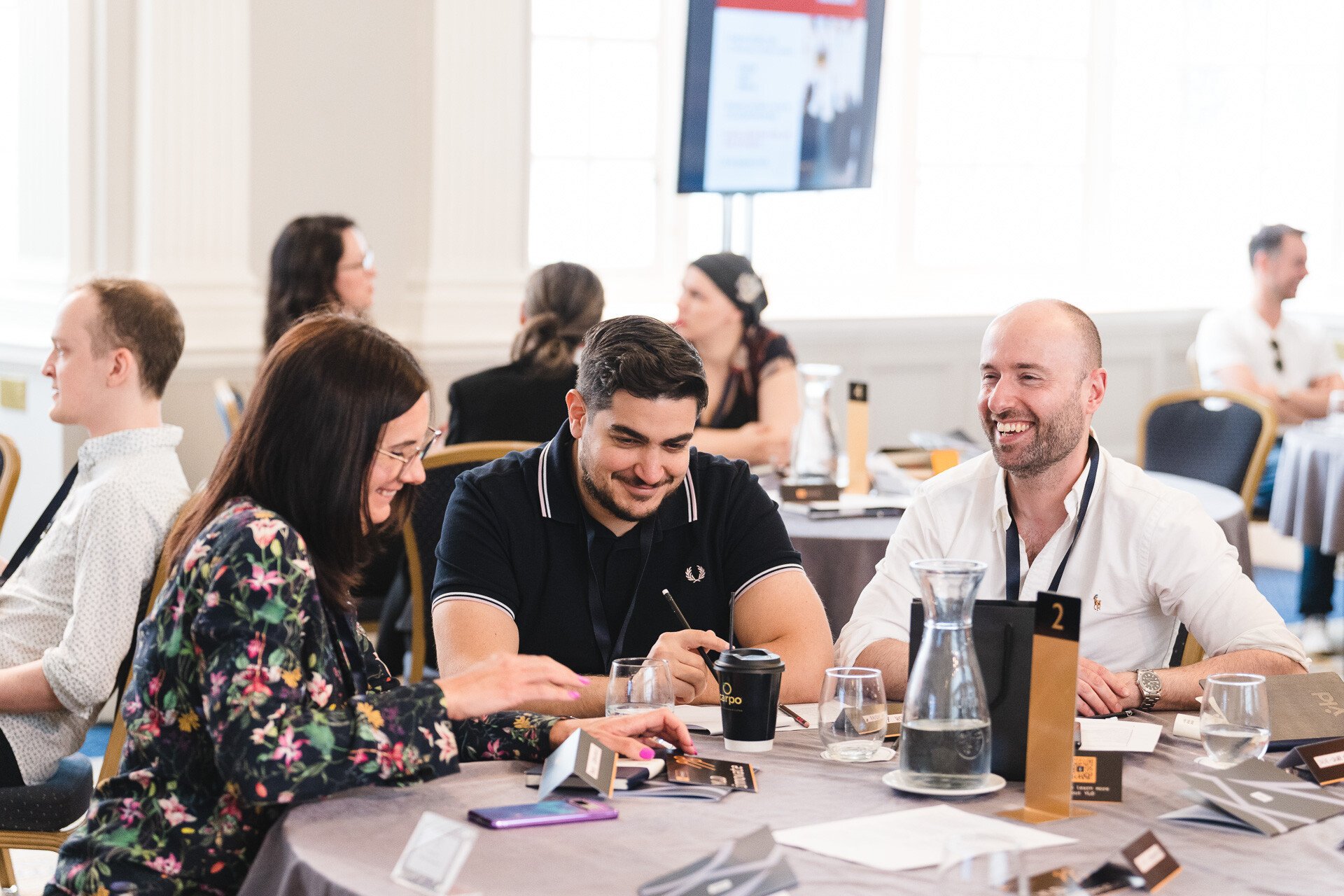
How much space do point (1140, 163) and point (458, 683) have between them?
669 cm

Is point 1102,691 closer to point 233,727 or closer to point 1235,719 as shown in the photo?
point 1235,719

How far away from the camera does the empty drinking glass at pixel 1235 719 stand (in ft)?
6.16

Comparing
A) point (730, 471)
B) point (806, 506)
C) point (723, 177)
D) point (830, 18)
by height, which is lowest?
point (806, 506)

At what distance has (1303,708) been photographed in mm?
2074

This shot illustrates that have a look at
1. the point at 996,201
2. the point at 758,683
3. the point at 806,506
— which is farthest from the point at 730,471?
the point at 996,201

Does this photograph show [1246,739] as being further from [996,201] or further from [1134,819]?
[996,201]

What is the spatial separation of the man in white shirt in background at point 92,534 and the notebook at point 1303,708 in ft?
5.43

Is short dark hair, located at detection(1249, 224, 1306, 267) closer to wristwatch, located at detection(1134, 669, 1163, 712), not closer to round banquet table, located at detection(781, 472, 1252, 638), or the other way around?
round banquet table, located at detection(781, 472, 1252, 638)

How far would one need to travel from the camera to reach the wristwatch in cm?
219

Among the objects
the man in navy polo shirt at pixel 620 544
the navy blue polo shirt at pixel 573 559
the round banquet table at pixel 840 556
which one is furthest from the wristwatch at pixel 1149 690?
the round banquet table at pixel 840 556

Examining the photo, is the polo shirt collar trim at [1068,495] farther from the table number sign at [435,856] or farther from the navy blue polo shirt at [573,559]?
the table number sign at [435,856]

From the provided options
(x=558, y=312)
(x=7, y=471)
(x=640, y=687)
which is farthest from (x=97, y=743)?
(x=640, y=687)

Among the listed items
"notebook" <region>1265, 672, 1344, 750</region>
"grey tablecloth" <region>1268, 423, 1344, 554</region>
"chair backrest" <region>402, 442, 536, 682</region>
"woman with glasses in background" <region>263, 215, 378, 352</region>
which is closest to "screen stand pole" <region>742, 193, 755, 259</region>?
"woman with glasses in background" <region>263, 215, 378, 352</region>

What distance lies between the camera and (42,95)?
5.07 m
